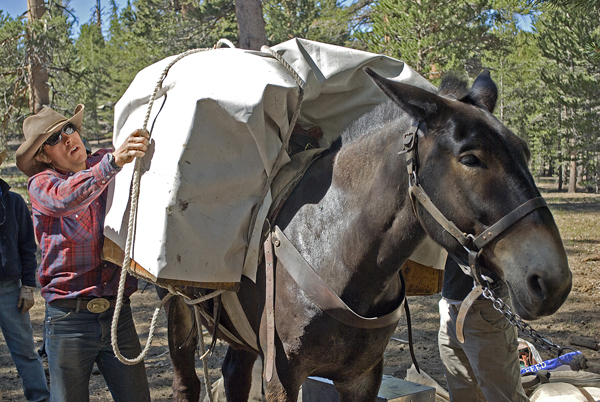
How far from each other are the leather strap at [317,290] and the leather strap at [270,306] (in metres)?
0.05

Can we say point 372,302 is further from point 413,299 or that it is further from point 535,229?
point 413,299

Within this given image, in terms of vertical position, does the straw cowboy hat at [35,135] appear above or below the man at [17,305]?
above

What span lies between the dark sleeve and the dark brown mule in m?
2.64

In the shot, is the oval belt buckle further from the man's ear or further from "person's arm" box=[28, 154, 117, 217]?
the man's ear

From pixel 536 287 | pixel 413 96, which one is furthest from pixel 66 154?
pixel 536 287

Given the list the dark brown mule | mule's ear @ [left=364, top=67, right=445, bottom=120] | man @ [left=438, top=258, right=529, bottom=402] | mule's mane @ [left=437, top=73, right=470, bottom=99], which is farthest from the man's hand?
man @ [left=438, top=258, right=529, bottom=402]

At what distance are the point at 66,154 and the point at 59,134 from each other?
12 cm

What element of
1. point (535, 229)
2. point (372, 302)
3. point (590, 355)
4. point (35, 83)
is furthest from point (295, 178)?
point (35, 83)

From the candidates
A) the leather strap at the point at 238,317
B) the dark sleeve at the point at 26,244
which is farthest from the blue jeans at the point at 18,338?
the leather strap at the point at 238,317

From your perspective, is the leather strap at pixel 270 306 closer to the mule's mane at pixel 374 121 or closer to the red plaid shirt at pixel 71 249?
the mule's mane at pixel 374 121

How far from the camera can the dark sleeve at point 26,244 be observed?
4352mm

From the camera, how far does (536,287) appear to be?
1.68m

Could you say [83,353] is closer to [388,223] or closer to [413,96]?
[388,223]

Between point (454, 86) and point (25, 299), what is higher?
point (454, 86)
